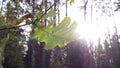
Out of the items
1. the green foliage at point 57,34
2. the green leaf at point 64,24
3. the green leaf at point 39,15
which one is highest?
the green leaf at point 39,15

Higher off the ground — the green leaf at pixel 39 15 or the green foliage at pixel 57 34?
the green leaf at pixel 39 15

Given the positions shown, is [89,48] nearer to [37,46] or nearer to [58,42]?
[37,46]

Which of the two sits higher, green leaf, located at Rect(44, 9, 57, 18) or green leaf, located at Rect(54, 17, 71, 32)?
green leaf, located at Rect(44, 9, 57, 18)

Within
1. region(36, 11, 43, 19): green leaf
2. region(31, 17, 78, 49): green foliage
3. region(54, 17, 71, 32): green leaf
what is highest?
region(36, 11, 43, 19): green leaf

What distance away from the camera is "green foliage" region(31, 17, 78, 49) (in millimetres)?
507

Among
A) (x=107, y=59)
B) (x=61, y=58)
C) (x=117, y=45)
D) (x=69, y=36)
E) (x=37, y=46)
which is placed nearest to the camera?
(x=69, y=36)

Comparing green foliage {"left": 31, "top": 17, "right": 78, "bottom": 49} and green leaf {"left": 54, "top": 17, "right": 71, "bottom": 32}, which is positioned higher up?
green leaf {"left": 54, "top": 17, "right": 71, "bottom": 32}

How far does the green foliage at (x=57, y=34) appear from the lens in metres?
0.51

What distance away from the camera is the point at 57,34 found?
52 cm

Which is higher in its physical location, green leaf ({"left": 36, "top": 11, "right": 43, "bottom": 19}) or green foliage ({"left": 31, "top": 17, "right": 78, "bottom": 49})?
green leaf ({"left": 36, "top": 11, "right": 43, "bottom": 19})

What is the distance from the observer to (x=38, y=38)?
547 millimetres

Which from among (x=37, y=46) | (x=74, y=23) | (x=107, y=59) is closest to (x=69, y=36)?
(x=74, y=23)

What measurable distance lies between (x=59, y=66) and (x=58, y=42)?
89.0 feet

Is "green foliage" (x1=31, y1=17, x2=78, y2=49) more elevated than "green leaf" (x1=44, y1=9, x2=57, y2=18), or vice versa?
"green leaf" (x1=44, y1=9, x2=57, y2=18)
